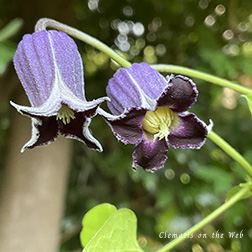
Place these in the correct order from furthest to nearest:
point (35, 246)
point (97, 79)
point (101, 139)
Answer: point (101, 139), point (97, 79), point (35, 246)

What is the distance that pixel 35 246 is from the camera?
3.06ft

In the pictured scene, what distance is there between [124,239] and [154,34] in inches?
32.3

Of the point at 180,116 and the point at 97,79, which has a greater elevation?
the point at 180,116

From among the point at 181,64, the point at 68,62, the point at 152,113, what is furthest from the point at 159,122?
the point at 181,64

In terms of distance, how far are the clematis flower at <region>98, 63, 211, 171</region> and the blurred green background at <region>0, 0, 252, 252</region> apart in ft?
1.73

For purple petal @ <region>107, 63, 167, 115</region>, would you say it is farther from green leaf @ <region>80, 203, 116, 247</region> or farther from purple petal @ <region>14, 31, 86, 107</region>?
green leaf @ <region>80, 203, 116, 247</region>

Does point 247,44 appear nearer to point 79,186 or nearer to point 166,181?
point 166,181

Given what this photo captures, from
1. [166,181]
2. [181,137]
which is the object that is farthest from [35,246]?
[181,137]

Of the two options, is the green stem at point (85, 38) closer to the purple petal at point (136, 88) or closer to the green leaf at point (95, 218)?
the purple petal at point (136, 88)

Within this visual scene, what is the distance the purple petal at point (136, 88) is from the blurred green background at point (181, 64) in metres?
0.54

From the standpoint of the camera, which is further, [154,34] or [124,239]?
[154,34]

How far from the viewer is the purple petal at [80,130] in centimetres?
43

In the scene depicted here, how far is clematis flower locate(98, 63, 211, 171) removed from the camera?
427mm

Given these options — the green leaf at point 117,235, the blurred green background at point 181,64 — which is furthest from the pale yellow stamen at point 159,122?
the blurred green background at point 181,64
